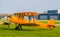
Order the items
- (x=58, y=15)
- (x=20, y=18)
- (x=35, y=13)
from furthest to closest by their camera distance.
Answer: (x=58, y=15) → (x=20, y=18) → (x=35, y=13)

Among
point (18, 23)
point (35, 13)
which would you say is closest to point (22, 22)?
point (18, 23)

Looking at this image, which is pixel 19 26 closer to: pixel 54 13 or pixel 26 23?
pixel 26 23

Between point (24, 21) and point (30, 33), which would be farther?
point (24, 21)

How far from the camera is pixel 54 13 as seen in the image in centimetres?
11025

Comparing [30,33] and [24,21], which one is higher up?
[24,21]

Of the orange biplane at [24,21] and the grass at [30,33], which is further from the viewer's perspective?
the orange biplane at [24,21]

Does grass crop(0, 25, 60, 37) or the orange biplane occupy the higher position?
the orange biplane

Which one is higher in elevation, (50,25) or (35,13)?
(35,13)

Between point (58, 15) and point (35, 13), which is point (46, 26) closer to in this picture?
point (35, 13)

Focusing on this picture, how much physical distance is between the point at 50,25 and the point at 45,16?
82.3 m

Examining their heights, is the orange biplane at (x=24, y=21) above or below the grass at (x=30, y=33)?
above

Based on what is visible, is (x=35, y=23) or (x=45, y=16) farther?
(x=45, y=16)

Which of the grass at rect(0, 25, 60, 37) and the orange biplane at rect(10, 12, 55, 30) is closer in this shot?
the grass at rect(0, 25, 60, 37)

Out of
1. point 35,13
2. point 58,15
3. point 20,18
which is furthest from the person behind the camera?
point 58,15
